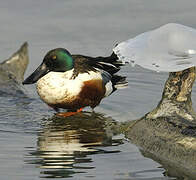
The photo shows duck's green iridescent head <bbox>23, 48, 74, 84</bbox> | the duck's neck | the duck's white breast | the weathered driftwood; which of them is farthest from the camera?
duck's green iridescent head <bbox>23, 48, 74, 84</bbox>

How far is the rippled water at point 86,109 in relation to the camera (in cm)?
671

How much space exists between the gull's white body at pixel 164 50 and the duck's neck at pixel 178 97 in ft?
1.52

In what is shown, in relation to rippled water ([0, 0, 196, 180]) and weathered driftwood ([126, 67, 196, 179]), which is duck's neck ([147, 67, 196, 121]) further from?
rippled water ([0, 0, 196, 180])

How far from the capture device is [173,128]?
701cm

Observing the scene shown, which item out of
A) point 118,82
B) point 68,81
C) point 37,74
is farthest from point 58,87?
point 118,82

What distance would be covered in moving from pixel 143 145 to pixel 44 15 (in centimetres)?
525

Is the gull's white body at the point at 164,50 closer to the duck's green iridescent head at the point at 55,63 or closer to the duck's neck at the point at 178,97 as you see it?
the duck's neck at the point at 178,97

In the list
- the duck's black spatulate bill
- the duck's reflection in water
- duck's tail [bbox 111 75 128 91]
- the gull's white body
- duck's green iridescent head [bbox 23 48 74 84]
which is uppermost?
the gull's white body

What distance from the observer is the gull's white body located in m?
6.73

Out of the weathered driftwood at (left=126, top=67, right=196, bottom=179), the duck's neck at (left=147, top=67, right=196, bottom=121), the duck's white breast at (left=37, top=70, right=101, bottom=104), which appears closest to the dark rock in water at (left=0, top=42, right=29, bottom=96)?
the duck's white breast at (left=37, top=70, right=101, bottom=104)

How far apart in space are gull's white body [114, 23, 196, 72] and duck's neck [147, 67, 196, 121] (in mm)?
464

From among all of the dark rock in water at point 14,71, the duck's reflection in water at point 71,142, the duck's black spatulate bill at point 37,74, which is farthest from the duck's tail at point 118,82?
the dark rock in water at point 14,71

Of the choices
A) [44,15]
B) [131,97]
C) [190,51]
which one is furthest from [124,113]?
[44,15]

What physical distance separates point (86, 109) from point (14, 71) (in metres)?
1.54
